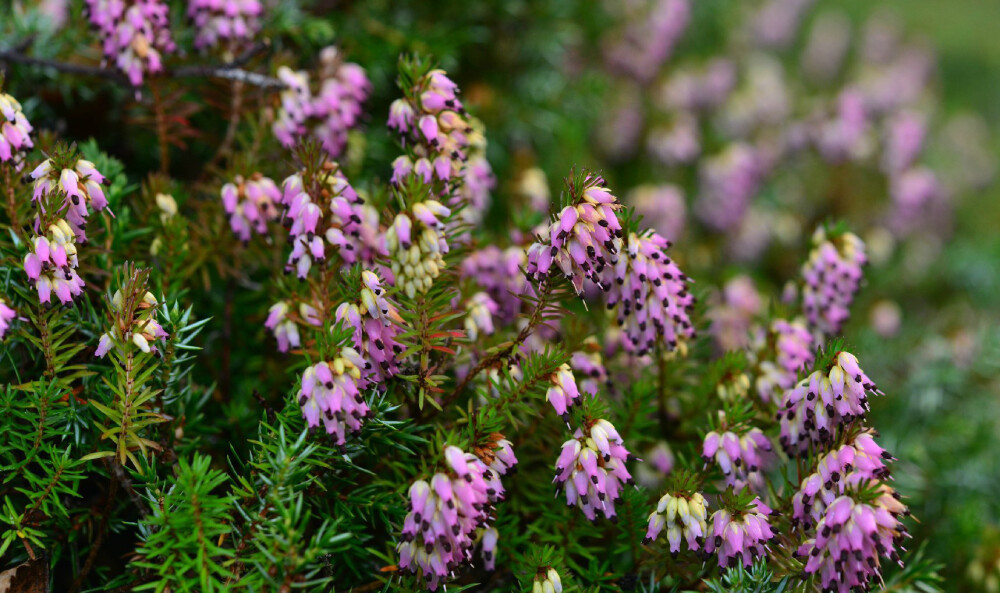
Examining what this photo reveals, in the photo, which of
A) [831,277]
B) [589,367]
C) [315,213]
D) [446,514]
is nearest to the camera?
[446,514]

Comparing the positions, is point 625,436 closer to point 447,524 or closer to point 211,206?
point 447,524

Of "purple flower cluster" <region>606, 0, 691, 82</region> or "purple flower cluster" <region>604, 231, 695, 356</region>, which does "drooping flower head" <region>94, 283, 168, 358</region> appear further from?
"purple flower cluster" <region>606, 0, 691, 82</region>

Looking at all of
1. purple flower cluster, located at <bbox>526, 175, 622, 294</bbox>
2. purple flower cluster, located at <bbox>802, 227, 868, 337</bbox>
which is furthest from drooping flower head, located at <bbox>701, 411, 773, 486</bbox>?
purple flower cluster, located at <bbox>802, 227, 868, 337</bbox>

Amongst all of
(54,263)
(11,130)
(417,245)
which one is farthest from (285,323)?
(11,130)

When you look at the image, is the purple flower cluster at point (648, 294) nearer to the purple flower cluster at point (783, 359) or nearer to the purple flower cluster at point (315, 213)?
the purple flower cluster at point (783, 359)

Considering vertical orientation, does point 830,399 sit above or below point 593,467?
above

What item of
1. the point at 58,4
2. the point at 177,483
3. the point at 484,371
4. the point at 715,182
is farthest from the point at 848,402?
the point at 58,4

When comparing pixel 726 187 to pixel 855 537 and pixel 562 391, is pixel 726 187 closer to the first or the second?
pixel 562 391
